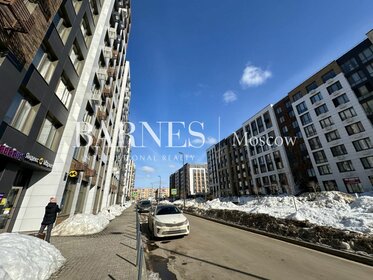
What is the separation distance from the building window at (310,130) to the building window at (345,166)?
28.2ft

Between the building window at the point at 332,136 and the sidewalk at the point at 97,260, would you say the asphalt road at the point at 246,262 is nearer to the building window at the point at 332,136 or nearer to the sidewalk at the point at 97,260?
the sidewalk at the point at 97,260

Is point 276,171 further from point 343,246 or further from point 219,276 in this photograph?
point 219,276

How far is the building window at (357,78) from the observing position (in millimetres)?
33469

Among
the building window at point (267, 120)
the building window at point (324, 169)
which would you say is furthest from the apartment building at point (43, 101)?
the building window at point (267, 120)

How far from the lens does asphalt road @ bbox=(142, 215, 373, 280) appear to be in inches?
209

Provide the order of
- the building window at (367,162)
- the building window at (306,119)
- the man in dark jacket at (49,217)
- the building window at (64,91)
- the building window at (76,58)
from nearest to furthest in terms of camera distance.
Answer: the man in dark jacket at (49,217)
the building window at (64,91)
the building window at (76,58)
the building window at (367,162)
the building window at (306,119)

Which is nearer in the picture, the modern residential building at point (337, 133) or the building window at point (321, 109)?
the modern residential building at point (337, 133)

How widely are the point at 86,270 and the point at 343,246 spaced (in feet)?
30.8

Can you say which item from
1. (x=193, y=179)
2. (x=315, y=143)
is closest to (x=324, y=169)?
(x=315, y=143)

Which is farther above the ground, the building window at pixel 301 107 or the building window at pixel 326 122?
the building window at pixel 301 107

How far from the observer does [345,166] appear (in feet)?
115

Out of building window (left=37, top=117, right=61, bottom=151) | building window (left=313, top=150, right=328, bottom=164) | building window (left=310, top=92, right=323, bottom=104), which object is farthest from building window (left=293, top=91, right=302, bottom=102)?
building window (left=37, top=117, right=61, bottom=151)

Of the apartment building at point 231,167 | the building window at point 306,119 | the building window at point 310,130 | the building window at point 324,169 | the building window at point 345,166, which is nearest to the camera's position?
the building window at point 345,166

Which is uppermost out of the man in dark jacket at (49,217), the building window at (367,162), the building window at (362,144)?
the building window at (362,144)
